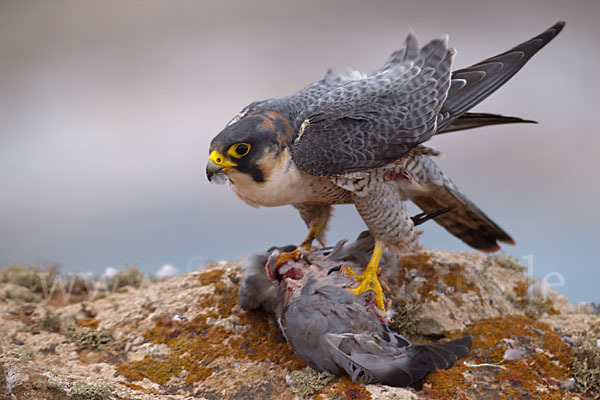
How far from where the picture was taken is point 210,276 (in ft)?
16.1

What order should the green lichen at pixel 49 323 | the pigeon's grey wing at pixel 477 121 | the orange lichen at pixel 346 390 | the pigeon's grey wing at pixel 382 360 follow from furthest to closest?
the green lichen at pixel 49 323
the pigeon's grey wing at pixel 477 121
the pigeon's grey wing at pixel 382 360
the orange lichen at pixel 346 390

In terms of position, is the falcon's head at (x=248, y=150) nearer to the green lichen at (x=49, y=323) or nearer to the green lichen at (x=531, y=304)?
the green lichen at (x=49, y=323)

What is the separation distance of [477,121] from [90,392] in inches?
135

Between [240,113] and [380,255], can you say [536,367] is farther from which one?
[240,113]

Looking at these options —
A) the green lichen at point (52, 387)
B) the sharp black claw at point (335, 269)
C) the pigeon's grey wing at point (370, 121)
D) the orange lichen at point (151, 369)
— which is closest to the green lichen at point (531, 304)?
the sharp black claw at point (335, 269)

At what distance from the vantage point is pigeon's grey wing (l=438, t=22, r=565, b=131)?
4.09 meters

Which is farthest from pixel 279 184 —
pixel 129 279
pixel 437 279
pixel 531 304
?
pixel 129 279

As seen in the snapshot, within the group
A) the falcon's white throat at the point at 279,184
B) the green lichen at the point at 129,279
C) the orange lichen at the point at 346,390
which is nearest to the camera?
the orange lichen at the point at 346,390

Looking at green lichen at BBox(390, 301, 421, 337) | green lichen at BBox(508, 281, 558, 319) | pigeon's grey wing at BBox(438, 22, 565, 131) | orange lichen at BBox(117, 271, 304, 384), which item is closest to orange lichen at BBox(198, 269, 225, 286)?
orange lichen at BBox(117, 271, 304, 384)

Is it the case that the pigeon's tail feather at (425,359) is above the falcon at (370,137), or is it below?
below

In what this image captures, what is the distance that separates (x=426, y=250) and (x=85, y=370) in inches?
123

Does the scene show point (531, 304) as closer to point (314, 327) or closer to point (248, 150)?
point (314, 327)

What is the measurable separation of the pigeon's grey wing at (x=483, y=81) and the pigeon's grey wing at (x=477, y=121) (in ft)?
0.95

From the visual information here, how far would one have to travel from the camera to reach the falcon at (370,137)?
3.73 meters
